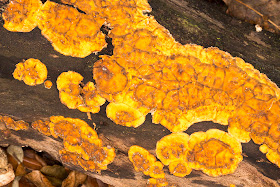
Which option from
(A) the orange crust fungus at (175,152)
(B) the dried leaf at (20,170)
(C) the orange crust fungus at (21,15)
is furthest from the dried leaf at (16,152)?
(A) the orange crust fungus at (175,152)

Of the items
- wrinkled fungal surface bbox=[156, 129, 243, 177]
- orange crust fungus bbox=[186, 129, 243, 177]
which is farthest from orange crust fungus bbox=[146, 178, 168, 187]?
orange crust fungus bbox=[186, 129, 243, 177]

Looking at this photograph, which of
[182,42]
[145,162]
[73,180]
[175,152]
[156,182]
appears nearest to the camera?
[182,42]

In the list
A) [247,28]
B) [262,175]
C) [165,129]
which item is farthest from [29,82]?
[262,175]

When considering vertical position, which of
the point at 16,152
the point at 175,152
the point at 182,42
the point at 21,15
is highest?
the point at 182,42

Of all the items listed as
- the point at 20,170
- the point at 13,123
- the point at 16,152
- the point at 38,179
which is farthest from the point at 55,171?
the point at 13,123

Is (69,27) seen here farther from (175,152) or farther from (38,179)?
(38,179)

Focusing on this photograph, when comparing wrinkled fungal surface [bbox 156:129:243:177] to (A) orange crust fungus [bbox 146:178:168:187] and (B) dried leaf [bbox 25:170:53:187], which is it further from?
(B) dried leaf [bbox 25:170:53:187]

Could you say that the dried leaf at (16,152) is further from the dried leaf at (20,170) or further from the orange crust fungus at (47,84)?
the orange crust fungus at (47,84)
